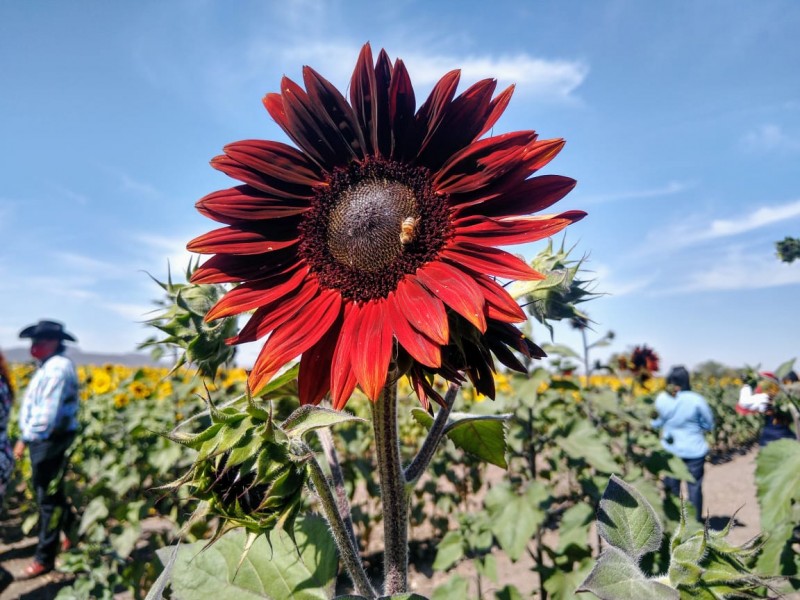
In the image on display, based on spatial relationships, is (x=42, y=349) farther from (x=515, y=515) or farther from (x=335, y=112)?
(x=335, y=112)

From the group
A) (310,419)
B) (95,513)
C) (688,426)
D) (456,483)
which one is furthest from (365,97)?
(688,426)

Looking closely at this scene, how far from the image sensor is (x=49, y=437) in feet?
16.8

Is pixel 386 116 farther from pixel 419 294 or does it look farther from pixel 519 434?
pixel 519 434

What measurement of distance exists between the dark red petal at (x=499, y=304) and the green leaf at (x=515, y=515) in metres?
1.99

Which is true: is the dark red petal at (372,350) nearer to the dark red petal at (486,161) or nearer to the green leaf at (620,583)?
the dark red petal at (486,161)

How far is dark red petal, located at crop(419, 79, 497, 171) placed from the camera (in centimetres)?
92

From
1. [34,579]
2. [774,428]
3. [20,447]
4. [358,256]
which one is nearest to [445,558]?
[358,256]

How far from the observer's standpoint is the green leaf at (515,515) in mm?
2588

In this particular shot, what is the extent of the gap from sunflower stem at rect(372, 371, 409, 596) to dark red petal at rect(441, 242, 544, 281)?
0.21m

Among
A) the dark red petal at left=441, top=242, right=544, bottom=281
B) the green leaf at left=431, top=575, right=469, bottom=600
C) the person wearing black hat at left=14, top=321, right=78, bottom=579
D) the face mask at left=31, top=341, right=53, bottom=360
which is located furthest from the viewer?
the face mask at left=31, top=341, right=53, bottom=360

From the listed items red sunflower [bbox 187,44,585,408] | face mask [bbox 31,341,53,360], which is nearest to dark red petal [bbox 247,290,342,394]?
red sunflower [bbox 187,44,585,408]

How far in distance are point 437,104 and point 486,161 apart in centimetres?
12

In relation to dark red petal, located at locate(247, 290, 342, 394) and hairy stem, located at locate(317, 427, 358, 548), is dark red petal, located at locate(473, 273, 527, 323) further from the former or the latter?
hairy stem, located at locate(317, 427, 358, 548)

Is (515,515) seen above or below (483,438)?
below
